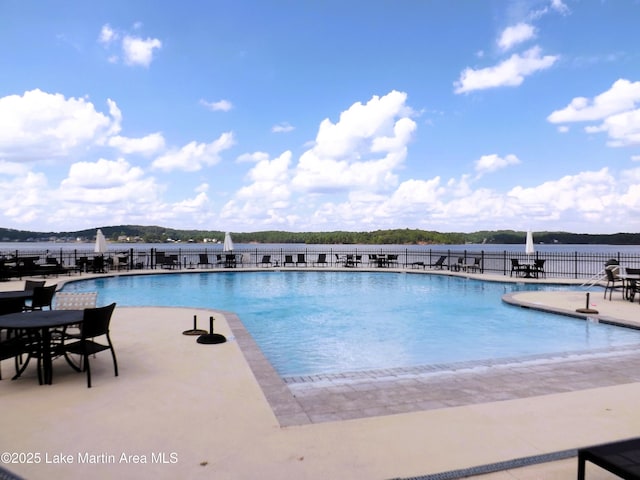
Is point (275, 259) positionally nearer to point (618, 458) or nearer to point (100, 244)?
point (100, 244)

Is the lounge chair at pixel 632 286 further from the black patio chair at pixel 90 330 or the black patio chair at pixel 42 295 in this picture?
the black patio chair at pixel 42 295

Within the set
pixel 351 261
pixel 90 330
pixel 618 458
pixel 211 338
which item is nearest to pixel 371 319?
pixel 211 338

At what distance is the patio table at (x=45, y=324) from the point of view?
4312 millimetres

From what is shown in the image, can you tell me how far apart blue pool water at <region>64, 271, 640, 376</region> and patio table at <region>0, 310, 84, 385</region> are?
2.95 meters

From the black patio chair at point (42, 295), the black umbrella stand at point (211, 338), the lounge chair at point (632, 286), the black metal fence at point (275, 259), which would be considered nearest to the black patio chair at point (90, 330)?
the black umbrella stand at point (211, 338)

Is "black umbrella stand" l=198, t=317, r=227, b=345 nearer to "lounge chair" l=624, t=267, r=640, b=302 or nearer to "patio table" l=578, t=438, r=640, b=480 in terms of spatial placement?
"patio table" l=578, t=438, r=640, b=480

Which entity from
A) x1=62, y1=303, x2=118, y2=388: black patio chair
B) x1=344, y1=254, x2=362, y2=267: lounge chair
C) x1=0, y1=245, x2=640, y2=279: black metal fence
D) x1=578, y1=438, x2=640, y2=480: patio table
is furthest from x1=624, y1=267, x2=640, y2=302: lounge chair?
x1=344, y1=254, x2=362, y2=267: lounge chair

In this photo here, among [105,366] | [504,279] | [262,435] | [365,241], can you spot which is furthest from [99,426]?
[365,241]

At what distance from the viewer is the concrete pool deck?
2.80m

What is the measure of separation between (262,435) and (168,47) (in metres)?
16.3

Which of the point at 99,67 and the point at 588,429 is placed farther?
the point at 99,67

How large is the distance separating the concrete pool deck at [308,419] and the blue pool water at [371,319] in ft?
4.75

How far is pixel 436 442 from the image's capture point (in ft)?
10.3

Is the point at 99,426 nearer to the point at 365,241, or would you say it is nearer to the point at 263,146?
the point at 263,146
